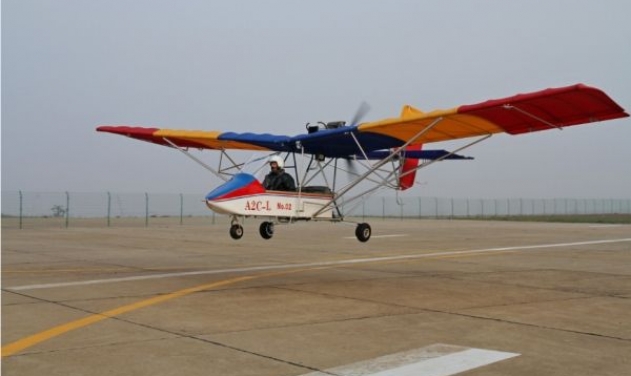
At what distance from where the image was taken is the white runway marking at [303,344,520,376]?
580 centimetres

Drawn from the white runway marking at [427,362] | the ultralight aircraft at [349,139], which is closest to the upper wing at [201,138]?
the ultralight aircraft at [349,139]

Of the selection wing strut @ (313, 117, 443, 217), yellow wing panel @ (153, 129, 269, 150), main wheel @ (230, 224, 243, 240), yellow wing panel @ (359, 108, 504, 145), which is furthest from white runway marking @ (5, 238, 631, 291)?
yellow wing panel @ (359, 108, 504, 145)

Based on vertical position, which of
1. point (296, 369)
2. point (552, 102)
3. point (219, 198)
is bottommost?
point (296, 369)

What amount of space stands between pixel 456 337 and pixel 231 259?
12.3 m

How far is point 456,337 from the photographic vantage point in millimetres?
7461

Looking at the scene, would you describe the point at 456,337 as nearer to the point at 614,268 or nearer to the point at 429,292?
the point at 429,292

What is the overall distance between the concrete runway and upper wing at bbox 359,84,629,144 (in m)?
3.38

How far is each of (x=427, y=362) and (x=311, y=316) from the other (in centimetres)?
290

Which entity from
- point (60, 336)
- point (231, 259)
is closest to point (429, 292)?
point (60, 336)

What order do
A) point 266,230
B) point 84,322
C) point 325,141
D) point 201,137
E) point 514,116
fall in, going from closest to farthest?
point 84,322
point 514,116
point 325,141
point 266,230
point 201,137

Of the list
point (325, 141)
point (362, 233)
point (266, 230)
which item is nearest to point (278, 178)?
point (325, 141)

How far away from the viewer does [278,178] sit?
1582cm

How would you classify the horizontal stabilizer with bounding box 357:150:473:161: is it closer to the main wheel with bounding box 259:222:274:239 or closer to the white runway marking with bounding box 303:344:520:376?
the main wheel with bounding box 259:222:274:239

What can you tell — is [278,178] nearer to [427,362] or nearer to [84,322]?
[84,322]
